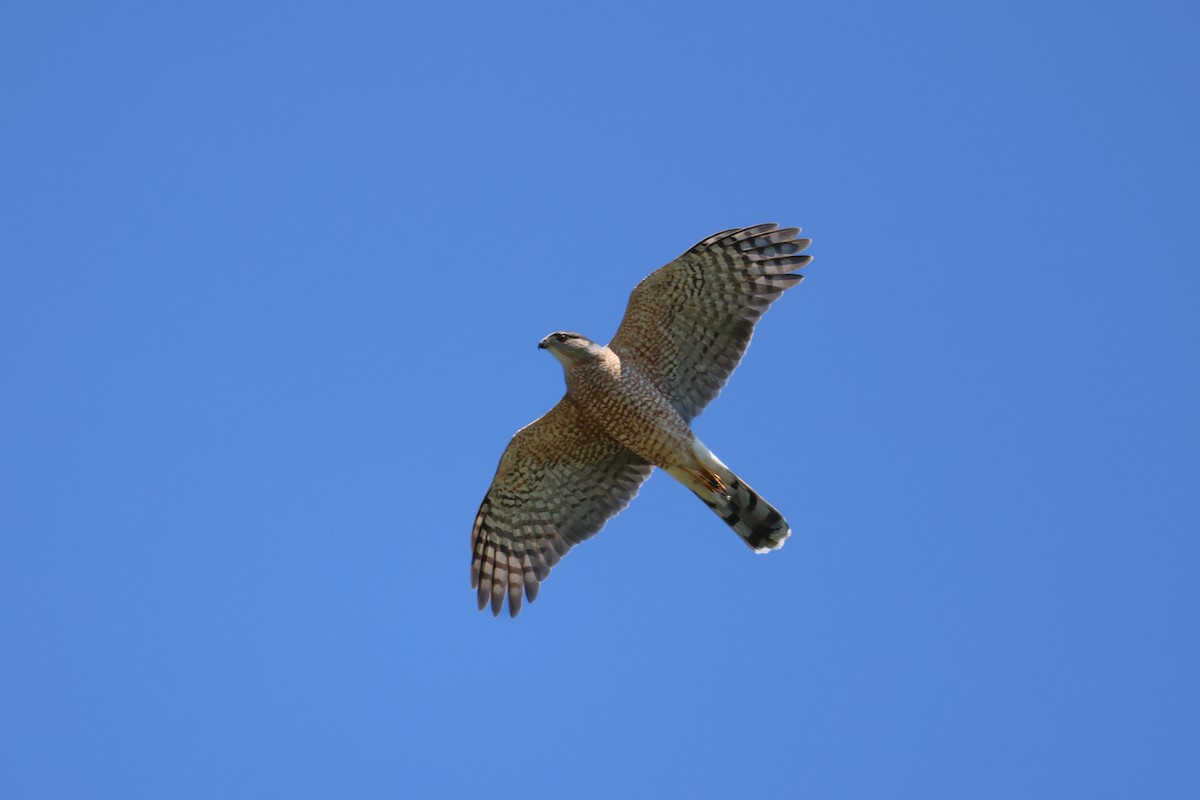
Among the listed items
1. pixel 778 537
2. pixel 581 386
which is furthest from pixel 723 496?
pixel 581 386

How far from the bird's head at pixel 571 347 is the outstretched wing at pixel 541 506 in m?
0.96

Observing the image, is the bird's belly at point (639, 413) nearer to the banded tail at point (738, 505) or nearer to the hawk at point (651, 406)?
the hawk at point (651, 406)

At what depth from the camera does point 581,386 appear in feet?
41.9

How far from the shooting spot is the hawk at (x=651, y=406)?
1282cm

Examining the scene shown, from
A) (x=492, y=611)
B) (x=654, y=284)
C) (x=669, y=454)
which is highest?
(x=654, y=284)

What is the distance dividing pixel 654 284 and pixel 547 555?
8.77 feet

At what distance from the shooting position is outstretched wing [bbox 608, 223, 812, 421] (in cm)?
1289

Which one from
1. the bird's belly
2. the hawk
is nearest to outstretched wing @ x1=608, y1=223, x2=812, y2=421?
the hawk

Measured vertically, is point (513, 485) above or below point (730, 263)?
below

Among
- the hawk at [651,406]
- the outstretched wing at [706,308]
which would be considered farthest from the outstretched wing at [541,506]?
the outstretched wing at [706,308]

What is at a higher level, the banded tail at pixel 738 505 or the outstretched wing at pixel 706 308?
the outstretched wing at pixel 706 308

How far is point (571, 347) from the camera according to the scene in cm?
1270

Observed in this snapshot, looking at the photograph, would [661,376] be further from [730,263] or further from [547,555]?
[547,555]

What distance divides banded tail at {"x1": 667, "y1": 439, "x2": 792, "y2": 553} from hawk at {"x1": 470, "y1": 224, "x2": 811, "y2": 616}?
0.01 meters
